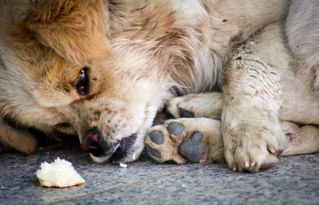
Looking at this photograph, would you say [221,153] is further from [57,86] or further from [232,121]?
[57,86]

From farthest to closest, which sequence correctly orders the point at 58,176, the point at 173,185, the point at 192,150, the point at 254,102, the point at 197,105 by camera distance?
1. the point at 197,105
2. the point at 254,102
3. the point at 192,150
4. the point at 58,176
5. the point at 173,185

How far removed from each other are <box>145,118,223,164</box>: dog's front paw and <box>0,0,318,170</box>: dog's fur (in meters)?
0.16

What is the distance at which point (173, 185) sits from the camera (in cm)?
190

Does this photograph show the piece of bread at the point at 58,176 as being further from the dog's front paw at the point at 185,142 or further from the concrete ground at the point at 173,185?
the dog's front paw at the point at 185,142

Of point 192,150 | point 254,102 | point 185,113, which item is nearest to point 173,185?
point 192,150

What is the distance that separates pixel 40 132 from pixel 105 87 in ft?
1.87

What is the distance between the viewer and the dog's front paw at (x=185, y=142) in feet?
7.02

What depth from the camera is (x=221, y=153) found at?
215 centimetres

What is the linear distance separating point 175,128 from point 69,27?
1.84ft

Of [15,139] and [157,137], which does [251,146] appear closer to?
[157,137]

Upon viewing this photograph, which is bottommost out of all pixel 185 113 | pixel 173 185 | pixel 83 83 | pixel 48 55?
pixel 173 185

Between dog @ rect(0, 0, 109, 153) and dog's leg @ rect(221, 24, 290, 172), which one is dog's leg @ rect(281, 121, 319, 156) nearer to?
dog's leg @ rect(221, 24, 290, 172)

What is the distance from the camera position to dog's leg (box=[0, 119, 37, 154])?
8.43 ft

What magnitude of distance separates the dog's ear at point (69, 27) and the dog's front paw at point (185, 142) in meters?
0.41
